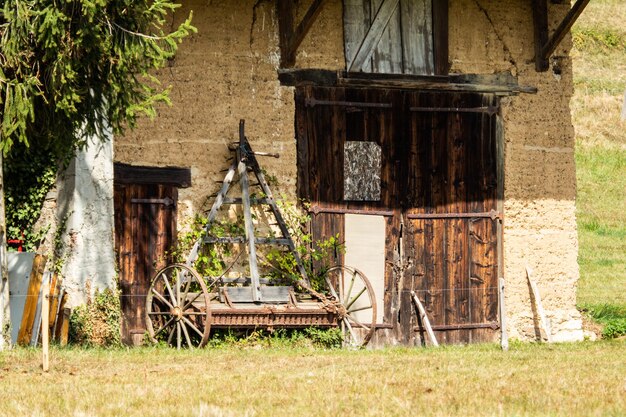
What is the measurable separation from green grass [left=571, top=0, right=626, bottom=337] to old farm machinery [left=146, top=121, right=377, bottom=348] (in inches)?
168

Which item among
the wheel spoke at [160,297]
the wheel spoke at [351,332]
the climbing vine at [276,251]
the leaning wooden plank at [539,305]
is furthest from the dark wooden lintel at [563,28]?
the wheel spoke at [160,297]

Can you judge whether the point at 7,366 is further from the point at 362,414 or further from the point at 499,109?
the point at 499,109

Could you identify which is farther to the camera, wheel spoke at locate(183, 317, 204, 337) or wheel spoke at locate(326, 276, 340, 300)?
wheel spoke at locate(326, 276, 340, 300)

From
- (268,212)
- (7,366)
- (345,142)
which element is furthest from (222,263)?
(7,366)

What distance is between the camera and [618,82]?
A: 4016 cm

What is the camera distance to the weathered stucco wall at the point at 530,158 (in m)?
16.4

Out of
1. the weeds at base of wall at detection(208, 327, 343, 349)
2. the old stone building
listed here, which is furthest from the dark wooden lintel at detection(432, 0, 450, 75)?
the weeds at base of wall at detection(208, 327, 343, 349)

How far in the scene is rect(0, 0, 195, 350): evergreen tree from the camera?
37.9 ft

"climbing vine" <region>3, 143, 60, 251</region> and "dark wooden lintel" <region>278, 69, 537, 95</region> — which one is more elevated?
"dark wooden lintel" <region>278, 69, 537, 95</region>

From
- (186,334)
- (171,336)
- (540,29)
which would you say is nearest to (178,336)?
(186,334)

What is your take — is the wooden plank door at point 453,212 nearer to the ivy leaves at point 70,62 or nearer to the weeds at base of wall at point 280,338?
the weeds at base of wall at point 280,338

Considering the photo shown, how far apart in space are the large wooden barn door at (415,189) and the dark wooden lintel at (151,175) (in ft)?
4.89

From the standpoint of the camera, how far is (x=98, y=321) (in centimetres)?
1441

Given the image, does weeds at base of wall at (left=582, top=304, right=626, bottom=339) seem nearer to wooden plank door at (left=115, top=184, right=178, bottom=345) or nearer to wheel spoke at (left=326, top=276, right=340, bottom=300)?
wheel spoke at (left=326, top=276, right=340, bottom=300)
